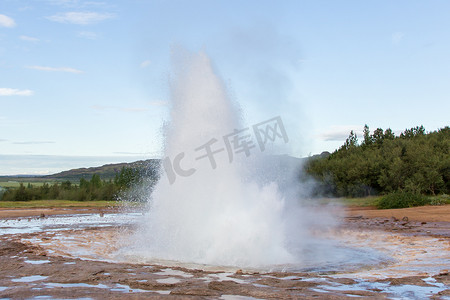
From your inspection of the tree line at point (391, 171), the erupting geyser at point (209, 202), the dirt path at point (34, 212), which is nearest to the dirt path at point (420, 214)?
the tree line at point (391, 171)

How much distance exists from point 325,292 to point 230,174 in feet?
21.6

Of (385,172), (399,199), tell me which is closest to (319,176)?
(385,172)

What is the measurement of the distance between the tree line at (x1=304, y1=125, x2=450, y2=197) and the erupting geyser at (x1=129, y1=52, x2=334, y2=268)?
27482mm

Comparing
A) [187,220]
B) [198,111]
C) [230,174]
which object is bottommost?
[187,220]

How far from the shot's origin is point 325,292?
7.98 metres

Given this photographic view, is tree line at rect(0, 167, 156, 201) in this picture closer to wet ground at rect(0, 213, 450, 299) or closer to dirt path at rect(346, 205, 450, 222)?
dirt path at rect(346, 205, 450, 222)

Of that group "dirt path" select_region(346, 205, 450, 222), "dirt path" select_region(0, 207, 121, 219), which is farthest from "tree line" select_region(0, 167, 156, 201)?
"dirt path" select_region(346, 205, 450, 222)

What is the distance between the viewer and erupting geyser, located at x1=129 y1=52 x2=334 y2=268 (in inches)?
492

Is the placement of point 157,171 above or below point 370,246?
above

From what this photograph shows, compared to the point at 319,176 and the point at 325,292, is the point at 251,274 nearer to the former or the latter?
the point at 325,292

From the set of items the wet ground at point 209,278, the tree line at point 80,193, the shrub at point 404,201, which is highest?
the tree line at point 80,193

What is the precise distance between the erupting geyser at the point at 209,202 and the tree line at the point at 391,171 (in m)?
27.5

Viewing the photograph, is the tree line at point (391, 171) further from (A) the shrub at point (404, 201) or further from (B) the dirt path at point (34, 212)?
(B) the dirt path at point (34, 212)

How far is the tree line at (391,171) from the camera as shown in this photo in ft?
131
